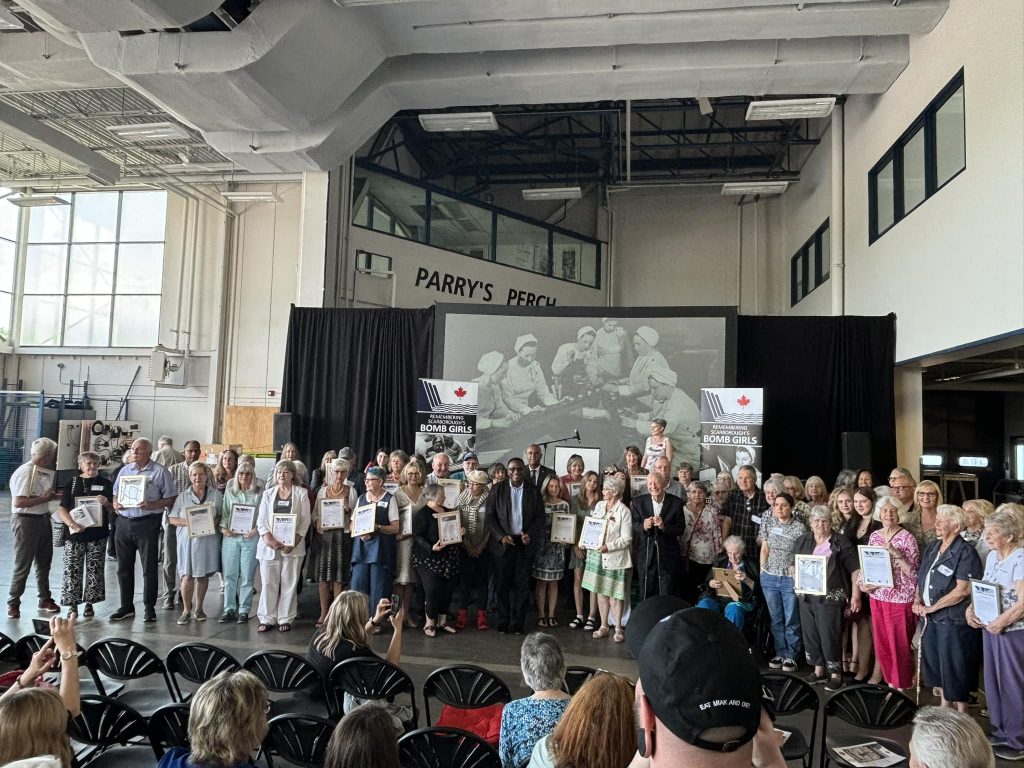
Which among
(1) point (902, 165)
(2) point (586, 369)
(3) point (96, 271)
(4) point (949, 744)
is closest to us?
(4) point (949, 744)

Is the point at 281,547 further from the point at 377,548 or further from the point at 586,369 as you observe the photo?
the point at 586,369

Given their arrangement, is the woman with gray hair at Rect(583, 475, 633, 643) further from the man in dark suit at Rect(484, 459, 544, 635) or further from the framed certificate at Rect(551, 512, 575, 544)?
the man in dark suit at Rect(484, 459, 544, 635)

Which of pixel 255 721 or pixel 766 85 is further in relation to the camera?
pixel 766 85

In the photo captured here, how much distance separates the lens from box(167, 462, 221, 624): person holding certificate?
236 inches

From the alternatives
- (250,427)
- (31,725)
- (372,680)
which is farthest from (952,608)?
(250,427)

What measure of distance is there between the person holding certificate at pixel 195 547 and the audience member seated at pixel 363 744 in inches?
173

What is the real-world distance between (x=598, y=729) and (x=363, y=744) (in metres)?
0.71

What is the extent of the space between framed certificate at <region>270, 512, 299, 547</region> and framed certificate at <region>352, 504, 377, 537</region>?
52 cm

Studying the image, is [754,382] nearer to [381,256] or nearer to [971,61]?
[971,61]

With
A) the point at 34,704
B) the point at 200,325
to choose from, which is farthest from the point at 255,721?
the point at 200,325

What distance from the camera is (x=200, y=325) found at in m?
14.4

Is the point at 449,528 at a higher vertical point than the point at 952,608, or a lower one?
higher

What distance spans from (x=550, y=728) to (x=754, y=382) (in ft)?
26.4

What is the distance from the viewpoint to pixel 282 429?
10.1 metres
